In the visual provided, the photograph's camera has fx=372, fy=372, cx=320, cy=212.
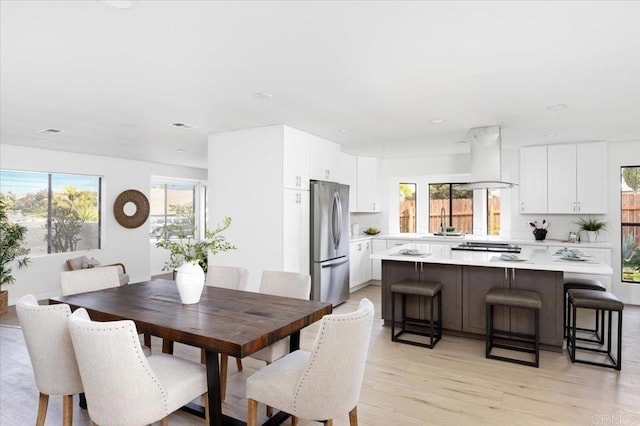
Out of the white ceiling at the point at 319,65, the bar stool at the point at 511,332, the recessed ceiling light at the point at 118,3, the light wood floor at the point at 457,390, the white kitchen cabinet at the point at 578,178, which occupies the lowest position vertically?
the light wood floor at the point at 457,390

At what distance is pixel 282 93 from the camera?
10.5 feet

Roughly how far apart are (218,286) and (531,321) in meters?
3.05

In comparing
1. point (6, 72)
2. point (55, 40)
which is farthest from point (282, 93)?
point (6, 72)

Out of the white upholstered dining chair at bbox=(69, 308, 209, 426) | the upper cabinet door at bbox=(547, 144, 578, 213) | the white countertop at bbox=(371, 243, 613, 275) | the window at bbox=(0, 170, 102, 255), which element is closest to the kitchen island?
the white countertop at bbox=(371, 243, 613, 275)

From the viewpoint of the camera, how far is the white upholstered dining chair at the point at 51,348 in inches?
79.5

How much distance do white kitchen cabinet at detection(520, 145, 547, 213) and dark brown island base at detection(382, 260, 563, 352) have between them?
2.60 metres

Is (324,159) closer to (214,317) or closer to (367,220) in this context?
(367,220)

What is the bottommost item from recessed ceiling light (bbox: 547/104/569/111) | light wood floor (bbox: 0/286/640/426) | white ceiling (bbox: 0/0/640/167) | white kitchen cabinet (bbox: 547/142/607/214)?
light wood floor (bbox: 0/286/640/426)

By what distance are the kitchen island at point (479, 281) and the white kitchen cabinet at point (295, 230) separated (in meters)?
1.03

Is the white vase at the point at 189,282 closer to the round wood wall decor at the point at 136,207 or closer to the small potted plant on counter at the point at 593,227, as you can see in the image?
the round wood wall decor at the point at 136,207

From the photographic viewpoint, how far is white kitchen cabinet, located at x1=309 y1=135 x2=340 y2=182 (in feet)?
16.3

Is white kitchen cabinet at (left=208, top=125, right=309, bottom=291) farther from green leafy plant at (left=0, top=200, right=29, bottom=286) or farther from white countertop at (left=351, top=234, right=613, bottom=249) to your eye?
green leafy plant at (left=0, top=200, right=29, bottom=286)

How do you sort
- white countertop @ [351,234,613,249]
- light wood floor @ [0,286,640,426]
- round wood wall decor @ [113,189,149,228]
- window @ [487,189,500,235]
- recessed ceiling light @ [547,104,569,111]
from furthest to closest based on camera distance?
1. round wood wall decor @ [113,189,149,228]
2. window @ [487,189,500,235]
3. white countertop @ [351,234,613,249]
4. recessed ceiling light @ [547,104,569,111]
5. light wood floor @ [0,286,640,426]

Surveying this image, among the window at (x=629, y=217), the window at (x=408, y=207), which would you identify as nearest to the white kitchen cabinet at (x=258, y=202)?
the window at (x=408, y=207)
